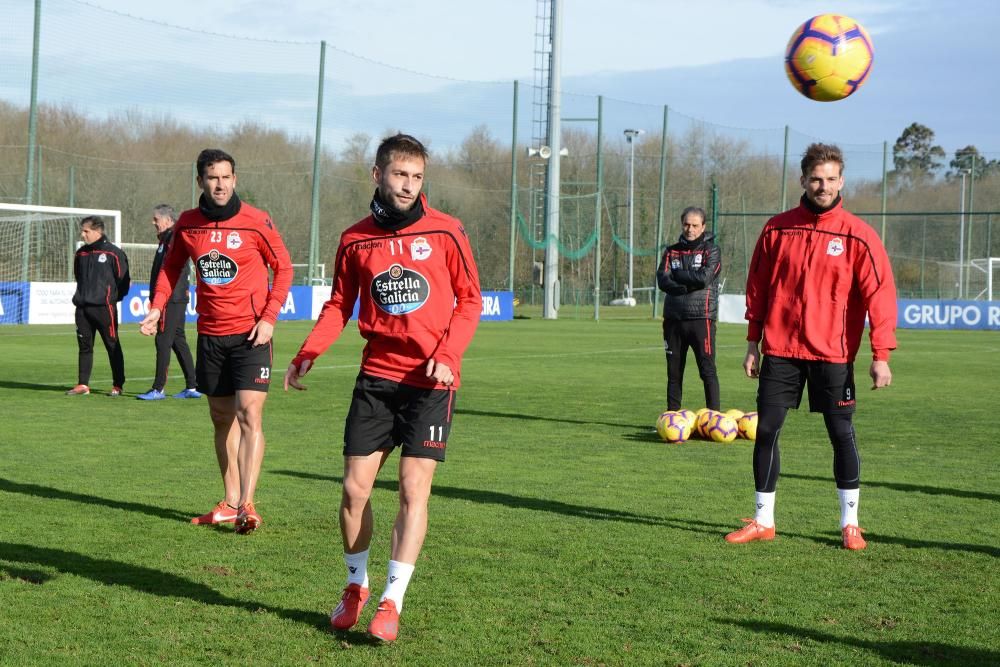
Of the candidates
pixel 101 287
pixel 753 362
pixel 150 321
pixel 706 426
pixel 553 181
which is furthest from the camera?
A: pixel 553 181

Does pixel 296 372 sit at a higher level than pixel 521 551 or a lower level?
higher

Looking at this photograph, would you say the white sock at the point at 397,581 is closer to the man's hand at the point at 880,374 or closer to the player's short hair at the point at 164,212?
the man's hand at the point at 880,374

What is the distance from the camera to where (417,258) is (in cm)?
483

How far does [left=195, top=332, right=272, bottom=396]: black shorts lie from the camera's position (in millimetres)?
6941

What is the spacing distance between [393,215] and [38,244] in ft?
99.9

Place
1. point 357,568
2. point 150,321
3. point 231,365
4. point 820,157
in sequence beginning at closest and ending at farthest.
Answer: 1. point 357,568
2. point 820,157
3. point 231,365
4. point 150,321

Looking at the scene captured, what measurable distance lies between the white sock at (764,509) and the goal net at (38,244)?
26360 millimetres

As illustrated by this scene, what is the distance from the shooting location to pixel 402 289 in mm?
4848

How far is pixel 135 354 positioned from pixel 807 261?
1659 cm

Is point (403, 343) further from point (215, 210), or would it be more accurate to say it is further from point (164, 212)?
point (164, 212)

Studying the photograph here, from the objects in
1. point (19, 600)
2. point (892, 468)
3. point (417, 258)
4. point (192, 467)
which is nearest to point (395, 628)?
point (417, 258)

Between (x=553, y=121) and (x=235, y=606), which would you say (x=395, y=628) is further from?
(x=553, y=121)

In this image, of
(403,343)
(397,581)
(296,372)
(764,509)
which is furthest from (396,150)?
(764,509)

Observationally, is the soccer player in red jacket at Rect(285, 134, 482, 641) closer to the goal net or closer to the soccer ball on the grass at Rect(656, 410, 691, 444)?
the soccer ball on the grass at Rect(656, 410, 691, 444)
